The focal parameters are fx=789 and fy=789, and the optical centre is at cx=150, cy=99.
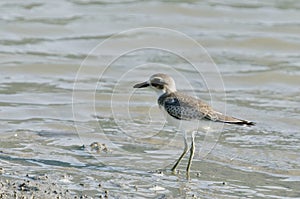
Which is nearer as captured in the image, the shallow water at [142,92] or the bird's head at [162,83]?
the shallow water at [142,92]

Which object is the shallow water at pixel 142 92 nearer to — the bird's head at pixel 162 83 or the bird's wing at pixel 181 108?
the bird's wing at pixel 181 108

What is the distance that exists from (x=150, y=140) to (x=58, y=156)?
1520mm

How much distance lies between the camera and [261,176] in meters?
8.54

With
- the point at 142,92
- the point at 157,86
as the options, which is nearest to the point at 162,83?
the point at 157,86

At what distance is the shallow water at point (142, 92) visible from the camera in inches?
326

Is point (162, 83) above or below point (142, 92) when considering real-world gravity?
above

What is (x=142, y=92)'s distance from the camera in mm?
12336

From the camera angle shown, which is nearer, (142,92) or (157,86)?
(157,86)

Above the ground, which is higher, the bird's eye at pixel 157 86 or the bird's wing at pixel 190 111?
the bird's eye at pixel 157 86

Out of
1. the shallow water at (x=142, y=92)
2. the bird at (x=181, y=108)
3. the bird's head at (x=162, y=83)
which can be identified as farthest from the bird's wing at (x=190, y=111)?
the shallow water at (x=142, y=92)

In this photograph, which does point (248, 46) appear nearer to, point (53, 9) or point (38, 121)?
point (53, 9)

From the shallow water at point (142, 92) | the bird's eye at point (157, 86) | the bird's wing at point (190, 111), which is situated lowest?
the shallow water at point (142, 92)

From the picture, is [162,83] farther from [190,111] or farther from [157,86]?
[190,111]

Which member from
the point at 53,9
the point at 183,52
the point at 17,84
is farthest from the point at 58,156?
the point at 53,9
